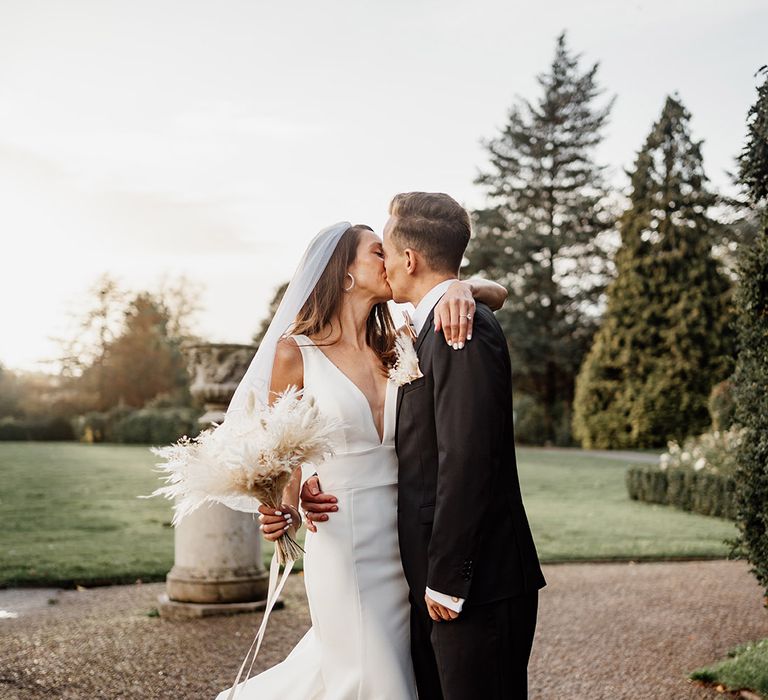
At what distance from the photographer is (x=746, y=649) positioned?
17.5 feet

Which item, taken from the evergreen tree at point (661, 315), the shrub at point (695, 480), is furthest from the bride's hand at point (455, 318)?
the evergreen tree at point (661, 315)

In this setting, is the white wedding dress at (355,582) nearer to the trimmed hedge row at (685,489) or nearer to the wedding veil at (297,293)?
the wedding veil at (297,293)

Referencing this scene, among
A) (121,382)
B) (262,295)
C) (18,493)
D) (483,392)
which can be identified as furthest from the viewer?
(262,295)

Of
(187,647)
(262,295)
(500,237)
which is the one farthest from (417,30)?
(262,295)

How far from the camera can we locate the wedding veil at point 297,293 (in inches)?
132

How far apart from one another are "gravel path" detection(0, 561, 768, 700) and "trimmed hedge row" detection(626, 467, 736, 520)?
4705 millimetres

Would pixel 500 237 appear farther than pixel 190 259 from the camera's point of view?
No

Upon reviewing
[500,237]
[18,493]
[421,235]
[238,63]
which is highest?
[500,237]

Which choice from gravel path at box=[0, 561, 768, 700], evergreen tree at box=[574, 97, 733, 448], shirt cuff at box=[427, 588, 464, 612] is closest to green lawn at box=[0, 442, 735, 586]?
gravel path at box=[0, 561, 768, 700]

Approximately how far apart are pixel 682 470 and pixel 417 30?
28.9 ft

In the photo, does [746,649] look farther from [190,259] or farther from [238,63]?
[190,259]

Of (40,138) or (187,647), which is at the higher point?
(40,138)

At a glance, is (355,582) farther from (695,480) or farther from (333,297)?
(695,480)

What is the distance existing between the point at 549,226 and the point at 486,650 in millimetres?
36354
